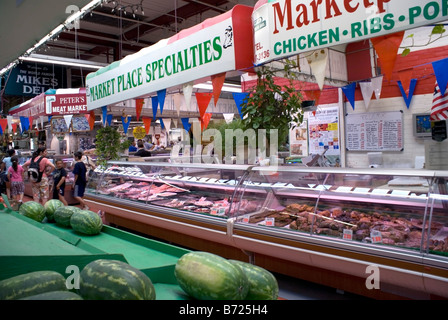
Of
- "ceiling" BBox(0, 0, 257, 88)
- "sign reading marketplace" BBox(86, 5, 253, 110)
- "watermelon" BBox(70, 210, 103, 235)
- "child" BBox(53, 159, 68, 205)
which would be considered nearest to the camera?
"ceiling" BBox(0, 0, 257, 88)

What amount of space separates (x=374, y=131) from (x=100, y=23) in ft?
31.2

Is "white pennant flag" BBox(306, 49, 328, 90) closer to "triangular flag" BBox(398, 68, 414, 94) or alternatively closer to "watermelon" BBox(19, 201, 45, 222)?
"triangular flag" BBox(398, 68, 414, 94)

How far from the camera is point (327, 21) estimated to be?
360cm

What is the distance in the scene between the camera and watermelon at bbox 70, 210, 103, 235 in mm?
2842

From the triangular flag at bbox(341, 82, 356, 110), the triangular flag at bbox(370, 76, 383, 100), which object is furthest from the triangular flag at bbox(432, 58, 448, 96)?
the triangular flag at bbox(341, 82, 356, 110)

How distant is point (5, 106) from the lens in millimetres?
19875

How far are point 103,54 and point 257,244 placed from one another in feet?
51.6

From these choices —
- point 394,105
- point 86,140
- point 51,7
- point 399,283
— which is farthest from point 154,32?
point 399,283

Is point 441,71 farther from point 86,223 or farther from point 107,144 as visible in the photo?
point 107,144

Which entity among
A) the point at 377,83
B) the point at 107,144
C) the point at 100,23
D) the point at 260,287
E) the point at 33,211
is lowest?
the point at 260,287

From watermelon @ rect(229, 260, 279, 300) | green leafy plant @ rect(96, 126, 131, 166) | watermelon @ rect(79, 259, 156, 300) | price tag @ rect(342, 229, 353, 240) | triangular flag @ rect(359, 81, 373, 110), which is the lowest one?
price tag @ rect(342, 229, 353, 240)

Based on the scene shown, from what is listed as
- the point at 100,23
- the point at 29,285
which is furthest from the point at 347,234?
the point at 100,23

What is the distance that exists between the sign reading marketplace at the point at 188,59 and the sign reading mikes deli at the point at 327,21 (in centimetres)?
22

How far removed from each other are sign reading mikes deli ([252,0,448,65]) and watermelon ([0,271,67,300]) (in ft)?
10.9
